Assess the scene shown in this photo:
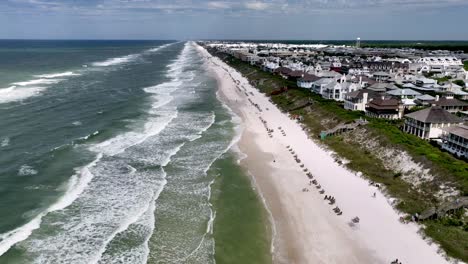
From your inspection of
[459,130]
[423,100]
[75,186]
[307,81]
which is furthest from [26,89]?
[459,130]

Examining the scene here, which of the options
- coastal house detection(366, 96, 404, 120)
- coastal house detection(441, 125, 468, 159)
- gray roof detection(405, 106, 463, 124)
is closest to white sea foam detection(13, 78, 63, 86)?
coastal house detection(366, 96, 404, 120)

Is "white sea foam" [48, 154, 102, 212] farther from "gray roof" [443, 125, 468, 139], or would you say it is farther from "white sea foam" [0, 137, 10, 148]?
"gray roof" [443, 125, 468, 139]

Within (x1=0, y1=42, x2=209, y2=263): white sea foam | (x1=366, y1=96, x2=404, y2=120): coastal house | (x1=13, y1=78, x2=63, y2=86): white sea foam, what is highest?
(x1=366, y1=96, x2=404, y2=120): coastal house

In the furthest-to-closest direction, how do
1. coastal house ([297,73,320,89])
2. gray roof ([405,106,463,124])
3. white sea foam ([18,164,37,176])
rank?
1. coastal house ([297,73,320,89])
2. gray roof ([405,106,463,124])
3. white sea foam ([18,164,37,176])

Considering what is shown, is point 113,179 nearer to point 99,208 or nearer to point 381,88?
point 99,208

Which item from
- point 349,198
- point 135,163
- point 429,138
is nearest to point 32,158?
point 135,163

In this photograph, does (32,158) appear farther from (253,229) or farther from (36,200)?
(253,229)
